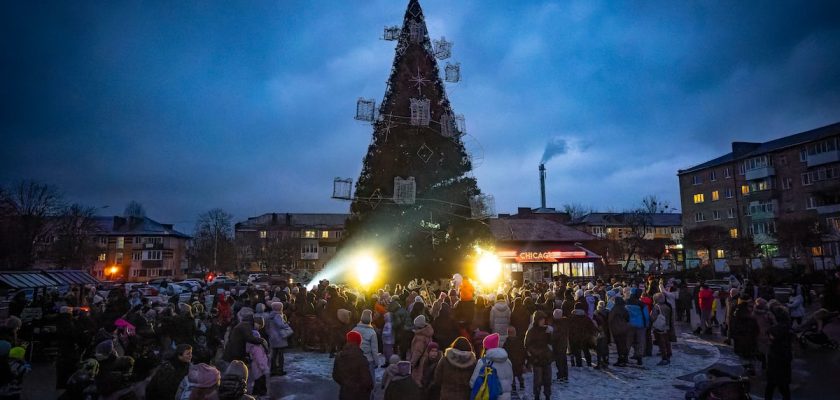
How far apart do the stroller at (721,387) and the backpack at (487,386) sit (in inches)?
87.0

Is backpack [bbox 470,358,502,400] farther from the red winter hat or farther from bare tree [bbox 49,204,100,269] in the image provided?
bare tree [bbox 49,204,100,269]

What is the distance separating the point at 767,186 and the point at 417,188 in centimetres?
5373

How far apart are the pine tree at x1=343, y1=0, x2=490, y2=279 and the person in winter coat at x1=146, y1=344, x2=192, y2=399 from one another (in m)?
16.0

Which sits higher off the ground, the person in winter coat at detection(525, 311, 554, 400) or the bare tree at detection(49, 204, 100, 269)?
the bare tree at detection(49, 204, 100, 269)

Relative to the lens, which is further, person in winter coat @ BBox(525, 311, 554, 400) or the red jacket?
the red jacket

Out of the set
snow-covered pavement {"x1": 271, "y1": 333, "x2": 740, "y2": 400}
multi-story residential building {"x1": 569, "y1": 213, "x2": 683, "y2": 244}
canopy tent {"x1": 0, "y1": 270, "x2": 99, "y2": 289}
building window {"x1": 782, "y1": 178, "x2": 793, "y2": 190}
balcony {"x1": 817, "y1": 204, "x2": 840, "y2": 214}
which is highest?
building window {"x1": 782, "y1": 178, "x2": 793, "y2": 190}

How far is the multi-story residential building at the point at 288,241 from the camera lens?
74.5 meters

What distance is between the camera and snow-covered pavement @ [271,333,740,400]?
31.0 ft

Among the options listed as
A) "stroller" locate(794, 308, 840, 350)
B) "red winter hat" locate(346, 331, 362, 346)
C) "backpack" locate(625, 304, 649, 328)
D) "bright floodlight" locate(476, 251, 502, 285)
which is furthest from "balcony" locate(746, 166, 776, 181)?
"red winter hat" locate(346, 331, 362, 346)

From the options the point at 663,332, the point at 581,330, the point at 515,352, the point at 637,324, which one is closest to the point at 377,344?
the point at 515,352

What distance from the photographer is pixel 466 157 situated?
23047 mm

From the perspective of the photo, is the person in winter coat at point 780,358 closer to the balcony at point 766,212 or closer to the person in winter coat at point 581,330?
the person in winter coat at point 581,330

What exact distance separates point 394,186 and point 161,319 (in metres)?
12.3

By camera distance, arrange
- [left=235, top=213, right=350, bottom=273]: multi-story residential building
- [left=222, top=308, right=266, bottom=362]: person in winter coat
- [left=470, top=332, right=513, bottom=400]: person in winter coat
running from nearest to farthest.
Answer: [left=470, top=332, right=513, bottom=400]: person in winter coat < [left=222, top=308, right=266, bottom=362]: person in winter coat < [left=235, top=213, right=350, bottom=273]: multi-story residential building
